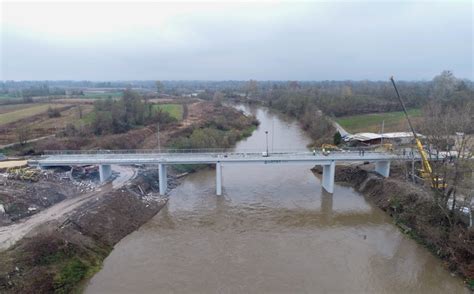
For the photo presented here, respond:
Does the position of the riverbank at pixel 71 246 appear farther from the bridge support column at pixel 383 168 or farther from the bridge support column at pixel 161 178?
the bridge support column at pixel 383 168

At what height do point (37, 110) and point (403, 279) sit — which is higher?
point (37, 110)

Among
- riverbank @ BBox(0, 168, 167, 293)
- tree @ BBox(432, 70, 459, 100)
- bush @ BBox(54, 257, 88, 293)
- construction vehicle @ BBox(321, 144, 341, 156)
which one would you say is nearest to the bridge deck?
construction vehicle @ BBox(321, 144, 341, 156)

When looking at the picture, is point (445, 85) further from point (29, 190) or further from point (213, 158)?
point (29, 190)

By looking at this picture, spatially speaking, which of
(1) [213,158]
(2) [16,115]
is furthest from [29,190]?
(2) [16,115]

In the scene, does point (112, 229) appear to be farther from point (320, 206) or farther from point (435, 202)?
point (435, 202)

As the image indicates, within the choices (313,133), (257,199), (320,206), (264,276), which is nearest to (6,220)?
(264,276)

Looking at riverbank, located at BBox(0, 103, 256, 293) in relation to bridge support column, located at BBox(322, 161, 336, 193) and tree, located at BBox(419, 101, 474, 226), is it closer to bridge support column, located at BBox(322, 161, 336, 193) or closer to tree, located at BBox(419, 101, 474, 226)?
bridge support column, located at BBox(322, 161, 336, 193)
